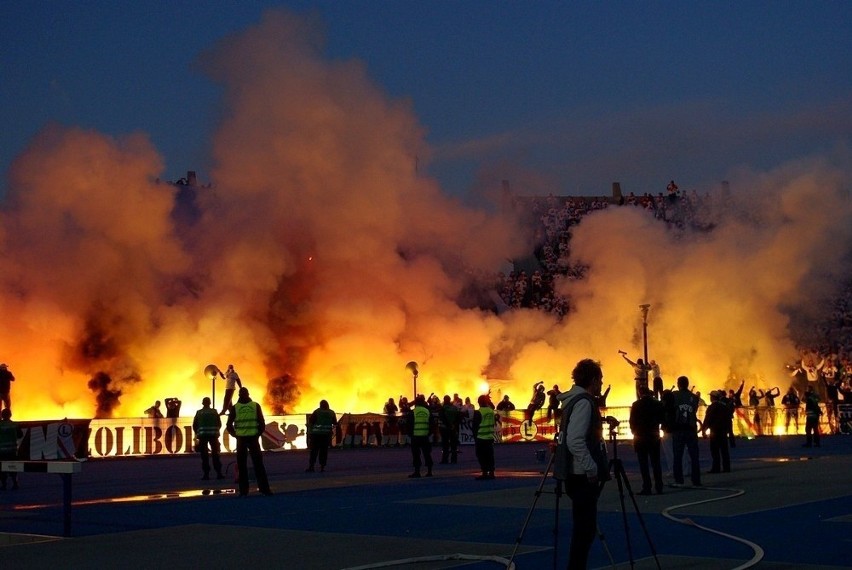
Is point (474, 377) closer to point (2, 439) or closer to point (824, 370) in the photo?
point (824, 370)

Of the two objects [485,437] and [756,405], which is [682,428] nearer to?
[485,437]

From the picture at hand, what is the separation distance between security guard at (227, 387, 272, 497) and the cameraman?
10.6 meters

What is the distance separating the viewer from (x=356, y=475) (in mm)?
24156

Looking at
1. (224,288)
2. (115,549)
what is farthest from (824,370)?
(115,549)

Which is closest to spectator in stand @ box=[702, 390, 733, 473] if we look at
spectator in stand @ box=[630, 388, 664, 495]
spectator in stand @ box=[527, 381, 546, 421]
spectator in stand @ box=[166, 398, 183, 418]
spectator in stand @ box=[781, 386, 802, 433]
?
spectator in stand @ box=[630, 388, 664, 495]

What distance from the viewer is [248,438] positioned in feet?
64.6

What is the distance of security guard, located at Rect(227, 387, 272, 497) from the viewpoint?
19297 millimetres

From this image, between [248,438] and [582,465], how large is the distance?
11.2 m

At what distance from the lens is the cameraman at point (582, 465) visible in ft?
30.6

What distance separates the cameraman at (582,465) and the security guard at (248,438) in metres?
10.6

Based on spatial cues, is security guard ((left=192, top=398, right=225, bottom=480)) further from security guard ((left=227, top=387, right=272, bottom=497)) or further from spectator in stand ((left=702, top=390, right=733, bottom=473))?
spectator in stand ((left=702, top=390, right=733, bottom=473))

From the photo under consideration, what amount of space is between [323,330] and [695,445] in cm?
2402

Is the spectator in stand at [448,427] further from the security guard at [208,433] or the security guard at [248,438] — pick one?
the security guard at [248,438]

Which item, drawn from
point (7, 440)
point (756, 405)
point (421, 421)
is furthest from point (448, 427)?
point (756, 405)
